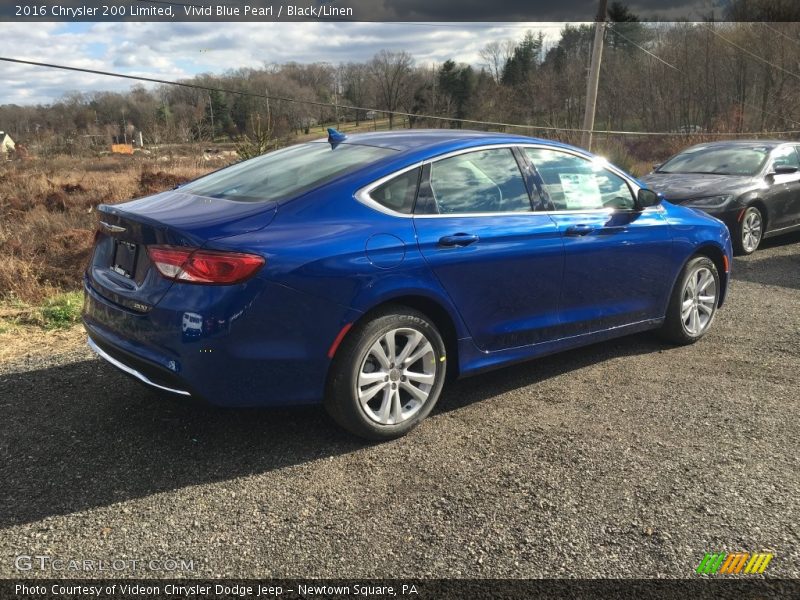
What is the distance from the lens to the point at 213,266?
9.69 feet

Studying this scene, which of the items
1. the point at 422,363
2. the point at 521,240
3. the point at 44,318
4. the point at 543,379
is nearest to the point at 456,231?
the point at 521,240

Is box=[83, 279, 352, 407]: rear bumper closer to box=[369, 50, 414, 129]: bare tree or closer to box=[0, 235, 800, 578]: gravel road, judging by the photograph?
box=[0, 235, 800, 578]: gravel road

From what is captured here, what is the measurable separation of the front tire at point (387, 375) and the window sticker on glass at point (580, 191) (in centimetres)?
147

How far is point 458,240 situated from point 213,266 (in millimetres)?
1368

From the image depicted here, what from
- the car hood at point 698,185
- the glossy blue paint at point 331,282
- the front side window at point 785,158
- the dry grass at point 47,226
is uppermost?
the front side window at point 785,158

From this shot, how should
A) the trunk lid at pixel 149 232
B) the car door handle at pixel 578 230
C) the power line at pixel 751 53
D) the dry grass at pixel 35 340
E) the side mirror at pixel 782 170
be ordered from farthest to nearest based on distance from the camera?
1. the power line at pixel 751 53
2. the side mirror at pixel 782 170
3. the dry grass at pixel 35 340
4. the car door handle at pixel 578 230
5. the trunk lid at pixel 149 232

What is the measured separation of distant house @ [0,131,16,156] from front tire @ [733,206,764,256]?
3254 cm

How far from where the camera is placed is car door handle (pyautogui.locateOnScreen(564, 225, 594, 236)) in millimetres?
4188

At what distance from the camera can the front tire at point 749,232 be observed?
9172 mm

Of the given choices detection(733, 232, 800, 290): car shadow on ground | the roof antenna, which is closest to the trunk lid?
the roof antenna

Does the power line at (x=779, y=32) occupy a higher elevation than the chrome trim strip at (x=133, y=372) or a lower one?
higher

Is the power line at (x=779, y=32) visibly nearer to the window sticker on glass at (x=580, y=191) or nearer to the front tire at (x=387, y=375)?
the window sticker on glass at (x=580, y=191)

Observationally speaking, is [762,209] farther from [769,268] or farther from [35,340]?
[35,340]

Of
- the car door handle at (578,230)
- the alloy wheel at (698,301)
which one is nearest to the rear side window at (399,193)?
the car door handle at (578,230)
